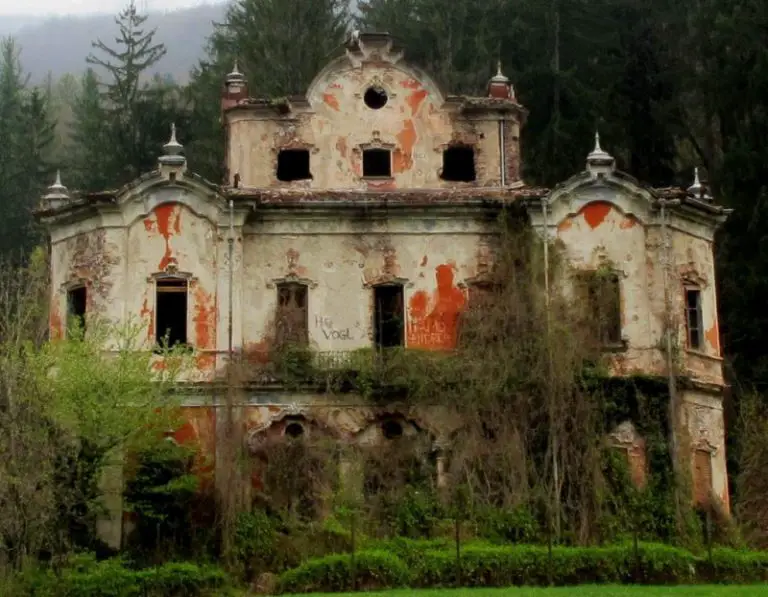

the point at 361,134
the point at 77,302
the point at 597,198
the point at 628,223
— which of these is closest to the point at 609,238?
the point at 628,223

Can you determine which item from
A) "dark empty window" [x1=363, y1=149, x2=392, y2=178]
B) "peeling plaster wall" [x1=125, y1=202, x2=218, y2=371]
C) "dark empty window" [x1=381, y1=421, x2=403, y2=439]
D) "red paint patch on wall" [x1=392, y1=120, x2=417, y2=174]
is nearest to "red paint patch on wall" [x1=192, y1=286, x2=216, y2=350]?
"peeling plaster wall" [x1=125, y1=202, x2=218, y2=371]

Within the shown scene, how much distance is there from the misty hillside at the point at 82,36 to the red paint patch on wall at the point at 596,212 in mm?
78191

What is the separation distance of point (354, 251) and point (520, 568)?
30.1 feet

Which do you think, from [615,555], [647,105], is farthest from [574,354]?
[647,105]

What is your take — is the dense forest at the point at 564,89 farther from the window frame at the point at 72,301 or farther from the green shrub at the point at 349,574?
the window frame at the point at 72,301

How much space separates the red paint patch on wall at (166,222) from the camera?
29141 millimetres

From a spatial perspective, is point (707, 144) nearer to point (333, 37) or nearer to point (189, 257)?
point (333, 37)

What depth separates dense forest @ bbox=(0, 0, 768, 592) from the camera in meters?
37.0

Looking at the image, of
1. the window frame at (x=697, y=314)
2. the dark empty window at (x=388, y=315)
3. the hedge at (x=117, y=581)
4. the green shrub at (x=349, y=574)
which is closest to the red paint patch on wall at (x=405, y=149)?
the dark empty window at (x=388, y=315)

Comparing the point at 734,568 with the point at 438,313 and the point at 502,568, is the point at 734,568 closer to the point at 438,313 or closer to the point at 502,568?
the point at 502,568

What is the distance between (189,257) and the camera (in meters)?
29.2

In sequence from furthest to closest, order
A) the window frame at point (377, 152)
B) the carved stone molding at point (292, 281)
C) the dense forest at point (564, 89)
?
the dense forest at point (564, 89), the window frame at point (377, 152), the carved stone molding at point (292, 281)

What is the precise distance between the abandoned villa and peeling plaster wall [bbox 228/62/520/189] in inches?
1.5

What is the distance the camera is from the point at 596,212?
29.5 meters
